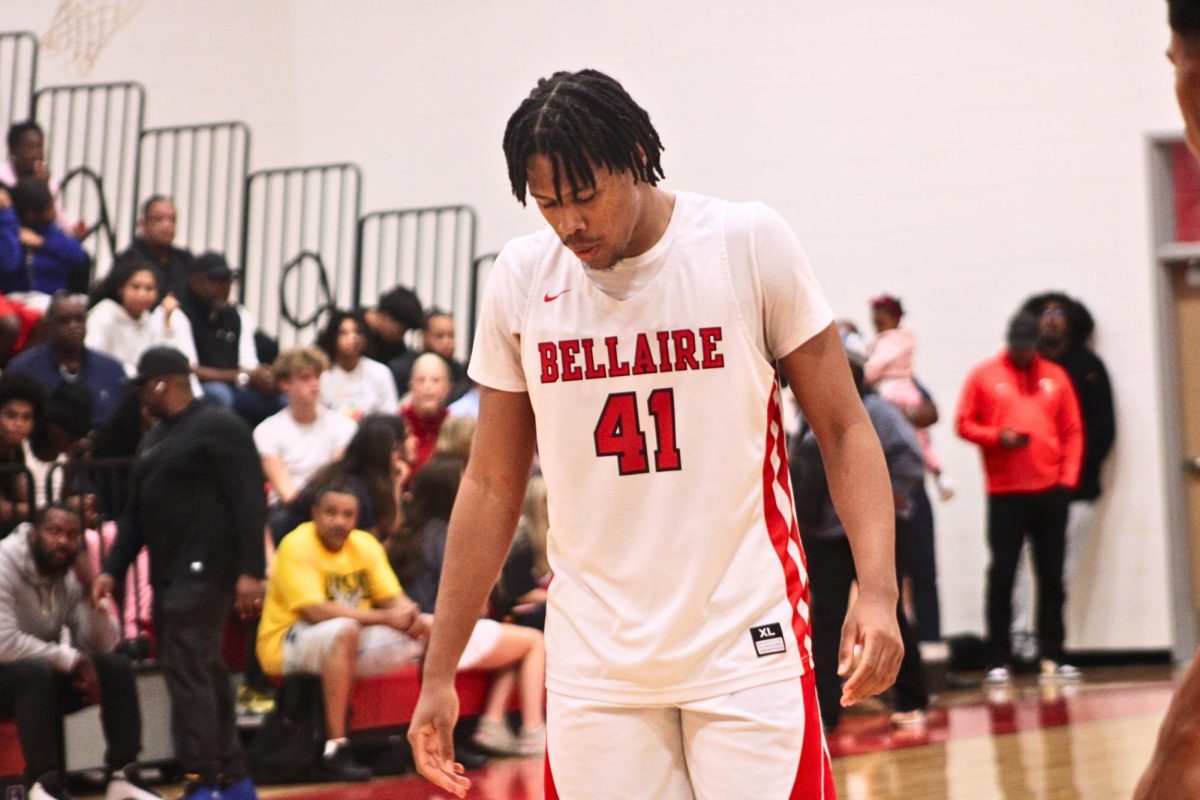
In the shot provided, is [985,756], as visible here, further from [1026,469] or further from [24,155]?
[24,155]

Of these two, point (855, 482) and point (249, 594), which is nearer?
point (855, 482)

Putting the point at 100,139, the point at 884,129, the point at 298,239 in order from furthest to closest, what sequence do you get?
the point at 298,239 → the point at 100,139 → the point at 884,129

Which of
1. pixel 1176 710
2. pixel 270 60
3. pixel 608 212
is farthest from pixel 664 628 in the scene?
pixel 270 60

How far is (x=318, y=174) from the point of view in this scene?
13.5 m

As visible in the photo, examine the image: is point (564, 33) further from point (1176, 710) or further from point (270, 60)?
point (1176, 710)

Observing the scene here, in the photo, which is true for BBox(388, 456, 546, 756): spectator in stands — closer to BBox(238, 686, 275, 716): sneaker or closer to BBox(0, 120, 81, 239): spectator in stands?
BBox(238, 686, 275, 716): sneaker

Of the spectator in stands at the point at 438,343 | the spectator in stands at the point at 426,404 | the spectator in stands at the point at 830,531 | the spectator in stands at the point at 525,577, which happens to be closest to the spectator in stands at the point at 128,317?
the spectator in stands at the point at 426,404

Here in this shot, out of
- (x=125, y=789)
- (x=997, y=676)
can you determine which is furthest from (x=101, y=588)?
(x=997, y=676)

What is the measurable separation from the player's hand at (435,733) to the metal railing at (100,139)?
9.54 m

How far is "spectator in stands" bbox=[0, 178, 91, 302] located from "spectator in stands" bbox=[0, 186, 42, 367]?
0.57 ft

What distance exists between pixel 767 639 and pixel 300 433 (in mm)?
6677

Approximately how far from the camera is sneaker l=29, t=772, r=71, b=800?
644cm

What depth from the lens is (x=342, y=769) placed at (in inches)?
297

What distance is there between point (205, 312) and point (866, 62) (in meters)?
4.81
